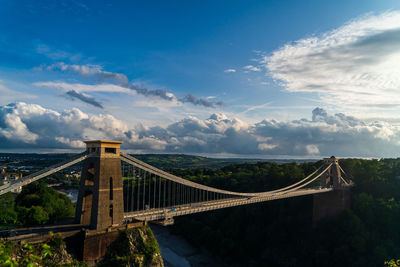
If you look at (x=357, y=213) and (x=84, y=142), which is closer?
(x=84, y=142)

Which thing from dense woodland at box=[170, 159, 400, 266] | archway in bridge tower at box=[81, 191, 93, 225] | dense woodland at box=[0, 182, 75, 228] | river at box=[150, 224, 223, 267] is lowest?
river at box=[150, 224, 223, 267]

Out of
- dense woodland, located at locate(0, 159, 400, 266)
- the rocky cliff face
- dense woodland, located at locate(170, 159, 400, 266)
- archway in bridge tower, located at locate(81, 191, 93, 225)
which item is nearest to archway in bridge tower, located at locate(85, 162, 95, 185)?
archway in bridge tower, located at locate(81, 191, 93, 225)

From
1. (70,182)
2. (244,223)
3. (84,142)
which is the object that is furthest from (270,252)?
(70,182)

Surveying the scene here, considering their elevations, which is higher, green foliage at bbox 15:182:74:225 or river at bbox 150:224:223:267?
green foliage at bbox 15:182:74:225

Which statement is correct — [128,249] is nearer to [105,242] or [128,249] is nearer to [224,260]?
[105,242]

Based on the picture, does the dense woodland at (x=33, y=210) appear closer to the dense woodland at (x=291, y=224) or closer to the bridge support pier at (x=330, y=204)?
the dense woodland at (x=291, y=224)

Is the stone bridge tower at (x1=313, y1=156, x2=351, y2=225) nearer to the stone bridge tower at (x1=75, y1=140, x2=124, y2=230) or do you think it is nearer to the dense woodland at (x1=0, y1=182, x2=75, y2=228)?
the stone bridge tower at (x1=75, y1=140, x2=124, y2=230)

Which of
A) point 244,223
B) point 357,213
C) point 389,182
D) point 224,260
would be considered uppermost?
point 389,182

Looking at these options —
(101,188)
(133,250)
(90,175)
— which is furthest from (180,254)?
(101,188)
